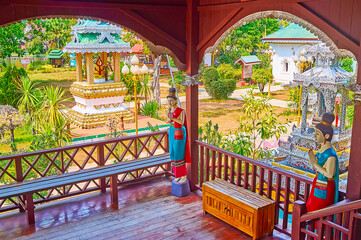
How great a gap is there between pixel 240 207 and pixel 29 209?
3.27m

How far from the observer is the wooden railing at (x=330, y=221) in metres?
3.79

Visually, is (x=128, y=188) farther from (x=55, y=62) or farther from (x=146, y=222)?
(x=55, y=62)

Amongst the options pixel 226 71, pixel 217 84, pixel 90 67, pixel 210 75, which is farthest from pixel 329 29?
pixel 226 71

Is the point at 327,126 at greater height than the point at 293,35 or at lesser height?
lesser

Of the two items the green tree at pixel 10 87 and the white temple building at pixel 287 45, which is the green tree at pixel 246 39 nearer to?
the white temple building at pixel 287 45

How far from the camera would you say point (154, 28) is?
6.08 metres

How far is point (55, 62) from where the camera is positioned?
3328 cm

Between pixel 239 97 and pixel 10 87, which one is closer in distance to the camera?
pixel 10 87

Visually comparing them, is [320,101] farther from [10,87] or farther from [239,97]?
[239,97]

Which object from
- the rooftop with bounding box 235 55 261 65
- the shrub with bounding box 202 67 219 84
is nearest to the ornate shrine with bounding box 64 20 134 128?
the shrub with bounding box 202 67 219 84

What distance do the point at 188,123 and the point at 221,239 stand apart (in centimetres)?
235

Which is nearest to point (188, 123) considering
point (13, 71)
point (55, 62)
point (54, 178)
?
point (54, 178)

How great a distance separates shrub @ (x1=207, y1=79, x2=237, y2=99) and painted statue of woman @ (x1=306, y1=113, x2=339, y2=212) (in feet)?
71.5

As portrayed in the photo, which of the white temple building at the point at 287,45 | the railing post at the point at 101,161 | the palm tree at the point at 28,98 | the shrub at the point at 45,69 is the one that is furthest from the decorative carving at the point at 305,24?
the shrub at the point at 45,69
